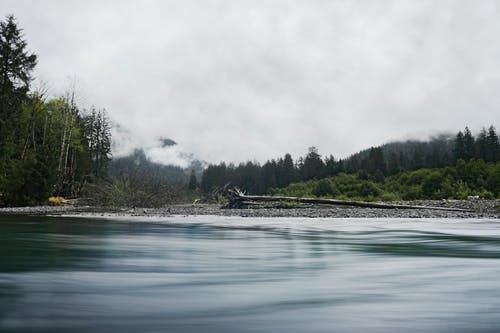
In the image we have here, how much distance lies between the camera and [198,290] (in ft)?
12.2

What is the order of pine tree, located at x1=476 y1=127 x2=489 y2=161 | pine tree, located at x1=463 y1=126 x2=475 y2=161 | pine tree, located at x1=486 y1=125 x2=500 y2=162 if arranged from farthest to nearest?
1. pine tree, located at x1=463 y1=126 x2=475 y2=161
2. pine tree, located at x1=476 y1=127 x2=489 y2=161
3. pine tree, located at x1=486 y1=125 x2=500 y2=162

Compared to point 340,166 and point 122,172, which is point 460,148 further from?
point 122,172

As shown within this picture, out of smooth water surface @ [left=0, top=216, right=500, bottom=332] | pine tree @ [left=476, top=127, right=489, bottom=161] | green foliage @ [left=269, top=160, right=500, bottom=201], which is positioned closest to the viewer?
smooth water surface @ [left=0, top=216, right=500, bottom=332]

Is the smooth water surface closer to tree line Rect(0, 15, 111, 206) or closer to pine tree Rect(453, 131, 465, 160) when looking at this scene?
tree line Rect(0, 15, 111, 206)

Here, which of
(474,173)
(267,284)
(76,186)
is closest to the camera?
(267,284)

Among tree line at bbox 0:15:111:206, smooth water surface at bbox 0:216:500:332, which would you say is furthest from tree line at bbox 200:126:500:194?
smooth water surface at bbox 0:216:500:332

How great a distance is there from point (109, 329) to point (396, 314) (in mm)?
1714

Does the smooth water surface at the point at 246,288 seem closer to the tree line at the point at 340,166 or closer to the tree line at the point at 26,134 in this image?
the tree line at the point at 26,134

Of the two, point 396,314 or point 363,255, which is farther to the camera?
point 363,255

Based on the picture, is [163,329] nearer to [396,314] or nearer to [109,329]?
[109,329]

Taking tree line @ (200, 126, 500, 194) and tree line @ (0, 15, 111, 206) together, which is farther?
tree line @ (200, 126, 500, 194)

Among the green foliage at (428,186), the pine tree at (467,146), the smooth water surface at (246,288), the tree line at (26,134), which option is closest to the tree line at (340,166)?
the pine tree at (467,146)

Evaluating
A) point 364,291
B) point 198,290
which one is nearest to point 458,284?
point 364,291

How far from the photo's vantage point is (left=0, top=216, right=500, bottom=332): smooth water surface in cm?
271
